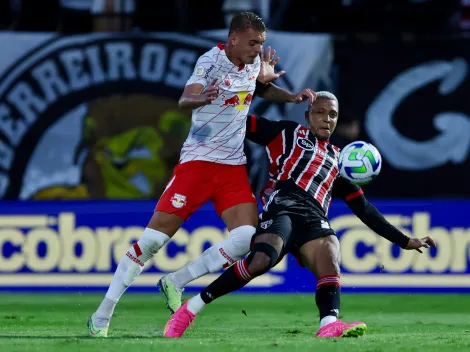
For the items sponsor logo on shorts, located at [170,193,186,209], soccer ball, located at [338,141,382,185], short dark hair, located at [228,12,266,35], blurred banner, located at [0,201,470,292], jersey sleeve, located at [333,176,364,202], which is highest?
short dark hair, located at [228,12,266,35]

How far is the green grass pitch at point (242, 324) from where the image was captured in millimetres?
6613

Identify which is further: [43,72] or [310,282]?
[43,72]

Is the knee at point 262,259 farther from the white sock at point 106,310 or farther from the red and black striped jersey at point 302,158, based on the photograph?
the white sock at point 106,310

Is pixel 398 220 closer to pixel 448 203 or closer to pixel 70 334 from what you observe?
pixel 448 203

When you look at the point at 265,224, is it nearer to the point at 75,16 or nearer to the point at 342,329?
the point at 342,329

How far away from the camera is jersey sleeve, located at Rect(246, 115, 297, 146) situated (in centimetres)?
788

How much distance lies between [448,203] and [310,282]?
1.91m

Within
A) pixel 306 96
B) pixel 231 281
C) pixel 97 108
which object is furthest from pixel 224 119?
pixel 97 108

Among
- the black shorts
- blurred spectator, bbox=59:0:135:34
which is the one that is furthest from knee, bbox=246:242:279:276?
blurred spectator, bbox=59:0:135:34

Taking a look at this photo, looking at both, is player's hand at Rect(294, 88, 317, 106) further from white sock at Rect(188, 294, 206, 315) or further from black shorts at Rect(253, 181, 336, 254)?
white sock at Rect(188, 294, 206, 315)

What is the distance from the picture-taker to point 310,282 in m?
12.5

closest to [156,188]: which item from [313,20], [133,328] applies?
[313,20]

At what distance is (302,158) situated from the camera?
777 cm

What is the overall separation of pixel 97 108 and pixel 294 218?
306 inches
